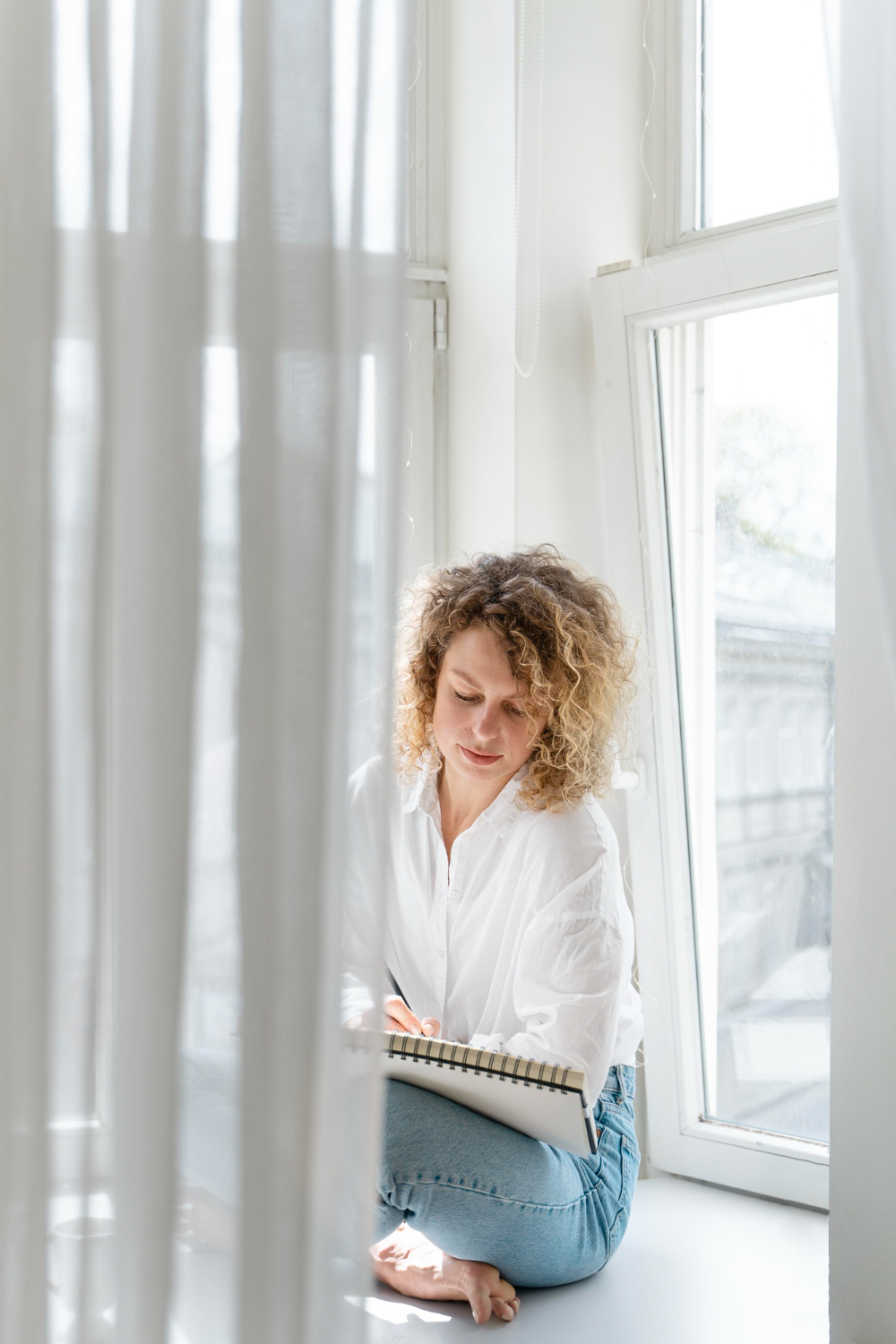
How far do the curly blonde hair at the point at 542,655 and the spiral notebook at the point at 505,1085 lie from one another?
373mm

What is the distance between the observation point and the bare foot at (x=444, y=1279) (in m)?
1.32

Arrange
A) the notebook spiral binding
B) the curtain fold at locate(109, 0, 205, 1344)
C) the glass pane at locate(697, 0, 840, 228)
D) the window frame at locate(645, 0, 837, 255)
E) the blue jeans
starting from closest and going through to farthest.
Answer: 1. the curtain fold at locate(109, 0, 205, 1344)
2. the notebook spiral binding
3. the blue jeans
4. the glass pane at locate(697, 0, 840, 228)
5. the window frame at locate(645, 0, 837, 255)

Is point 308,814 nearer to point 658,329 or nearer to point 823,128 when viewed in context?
point 658,329

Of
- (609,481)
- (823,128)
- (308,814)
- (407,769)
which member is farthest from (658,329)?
(308,814)

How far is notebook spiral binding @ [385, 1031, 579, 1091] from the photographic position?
1.16m

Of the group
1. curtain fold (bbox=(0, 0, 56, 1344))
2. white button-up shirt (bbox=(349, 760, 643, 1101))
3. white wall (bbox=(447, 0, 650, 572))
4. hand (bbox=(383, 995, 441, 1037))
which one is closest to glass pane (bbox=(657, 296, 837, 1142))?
white wall (bbox=(447, 0, 650, 572))

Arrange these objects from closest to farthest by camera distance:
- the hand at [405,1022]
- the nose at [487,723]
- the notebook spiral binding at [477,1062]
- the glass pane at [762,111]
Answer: the notebook spiral binding at [477,1062] → the hand at [405,1022] → the nose at [487,723] → the glass pane at [762,111]

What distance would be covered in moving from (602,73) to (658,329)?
0.39 meters

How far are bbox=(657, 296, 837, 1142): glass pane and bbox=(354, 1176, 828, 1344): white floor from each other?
0.15 m

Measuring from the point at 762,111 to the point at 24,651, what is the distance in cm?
146

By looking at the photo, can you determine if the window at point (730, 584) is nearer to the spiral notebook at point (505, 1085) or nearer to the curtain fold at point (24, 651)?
the spiral notebook at point (505, 1085)

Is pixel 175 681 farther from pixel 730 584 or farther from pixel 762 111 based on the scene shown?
pixel 762 111

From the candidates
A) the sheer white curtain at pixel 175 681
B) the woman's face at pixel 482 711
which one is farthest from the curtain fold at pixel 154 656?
the woman's face at pixel 482 711

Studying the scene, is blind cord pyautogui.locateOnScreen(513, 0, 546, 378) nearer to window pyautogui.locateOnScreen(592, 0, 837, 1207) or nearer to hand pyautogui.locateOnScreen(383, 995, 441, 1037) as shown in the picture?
window pyautogui.locateOnScreen(592, 0, 837, 1207)
